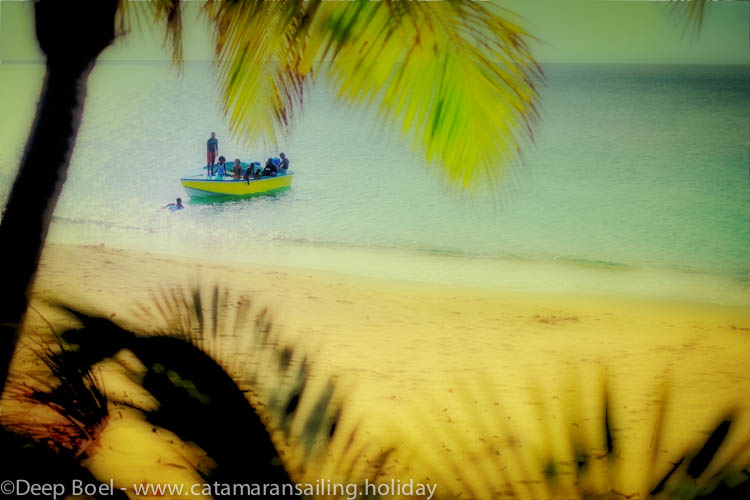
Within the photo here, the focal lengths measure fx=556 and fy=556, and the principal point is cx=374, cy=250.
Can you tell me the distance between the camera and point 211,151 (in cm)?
521

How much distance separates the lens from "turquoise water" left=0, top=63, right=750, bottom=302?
16.9ft

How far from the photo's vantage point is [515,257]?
17.3ft

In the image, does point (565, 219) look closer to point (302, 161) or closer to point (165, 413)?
point (302, 161)

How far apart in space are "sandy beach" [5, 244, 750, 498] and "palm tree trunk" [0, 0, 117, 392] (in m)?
0.84

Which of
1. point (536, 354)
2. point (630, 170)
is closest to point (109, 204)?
point (536, 354)

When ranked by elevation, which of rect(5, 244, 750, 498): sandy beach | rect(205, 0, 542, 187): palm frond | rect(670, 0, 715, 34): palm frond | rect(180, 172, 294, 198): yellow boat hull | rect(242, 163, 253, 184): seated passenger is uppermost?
rect(670, 0, 715, 34): palm frond

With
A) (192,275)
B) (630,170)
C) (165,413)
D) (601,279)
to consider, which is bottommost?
(192,275)

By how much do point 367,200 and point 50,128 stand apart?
5.89 meters

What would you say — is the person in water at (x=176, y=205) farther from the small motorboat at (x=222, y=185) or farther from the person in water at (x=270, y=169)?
the person in water at (x=270, y=169)

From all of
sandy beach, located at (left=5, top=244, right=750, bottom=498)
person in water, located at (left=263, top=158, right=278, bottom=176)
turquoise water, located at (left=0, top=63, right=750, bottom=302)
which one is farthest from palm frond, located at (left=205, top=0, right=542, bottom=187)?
person in water, located at (left=263, top=158, right=278, bottom=176)

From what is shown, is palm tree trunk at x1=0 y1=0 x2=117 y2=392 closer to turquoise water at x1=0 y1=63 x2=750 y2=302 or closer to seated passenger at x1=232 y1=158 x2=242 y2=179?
turquoise water at x1=0 y1=63 x2=750 y2=302

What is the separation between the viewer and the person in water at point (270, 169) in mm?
5387

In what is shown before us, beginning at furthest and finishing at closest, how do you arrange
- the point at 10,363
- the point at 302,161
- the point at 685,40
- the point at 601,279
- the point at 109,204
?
the point at 302,161, the point at 109,204, the point at 685,40, the point at 601,279, the point at 10,363

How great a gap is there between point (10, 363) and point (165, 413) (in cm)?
50
